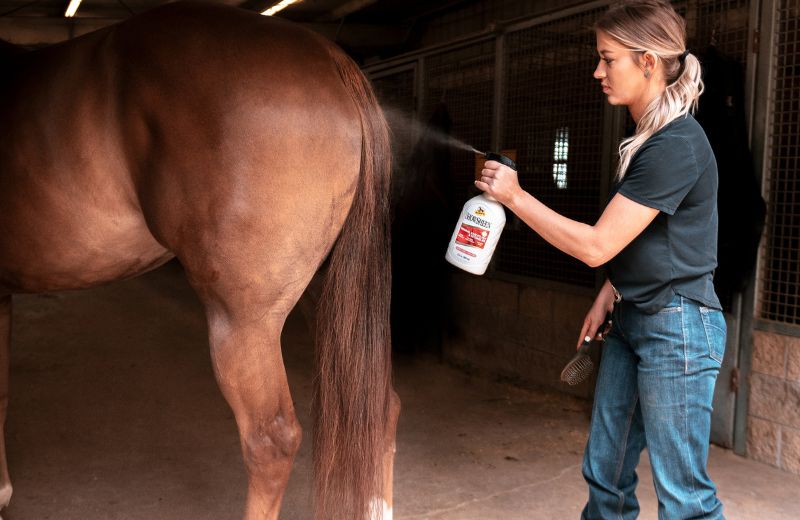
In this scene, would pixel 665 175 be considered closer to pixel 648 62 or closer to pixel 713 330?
pixel 648 62

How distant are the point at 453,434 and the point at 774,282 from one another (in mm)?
1715

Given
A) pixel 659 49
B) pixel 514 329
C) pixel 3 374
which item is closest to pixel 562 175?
pixel 514 329

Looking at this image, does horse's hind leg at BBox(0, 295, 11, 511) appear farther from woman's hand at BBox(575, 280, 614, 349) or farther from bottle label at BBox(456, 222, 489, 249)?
woman's hand at BBox(575, 280, 614, 349)

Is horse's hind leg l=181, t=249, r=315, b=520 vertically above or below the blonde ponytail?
below

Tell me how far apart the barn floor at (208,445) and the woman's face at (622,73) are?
1.70 metres

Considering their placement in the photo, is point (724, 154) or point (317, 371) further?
point (724, 154)

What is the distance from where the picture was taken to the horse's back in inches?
69.8

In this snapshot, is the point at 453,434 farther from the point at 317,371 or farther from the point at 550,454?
the point at 317,371

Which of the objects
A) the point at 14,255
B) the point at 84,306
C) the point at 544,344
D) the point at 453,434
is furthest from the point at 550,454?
the point at 84,306

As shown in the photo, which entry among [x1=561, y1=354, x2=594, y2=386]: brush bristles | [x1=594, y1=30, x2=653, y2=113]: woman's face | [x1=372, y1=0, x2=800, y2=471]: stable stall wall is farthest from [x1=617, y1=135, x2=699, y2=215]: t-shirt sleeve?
[x1=372, y1=0, x2=800, y2=471]: stable stall wall

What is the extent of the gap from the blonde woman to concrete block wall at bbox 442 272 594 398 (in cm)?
245

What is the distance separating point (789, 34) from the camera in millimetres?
3080

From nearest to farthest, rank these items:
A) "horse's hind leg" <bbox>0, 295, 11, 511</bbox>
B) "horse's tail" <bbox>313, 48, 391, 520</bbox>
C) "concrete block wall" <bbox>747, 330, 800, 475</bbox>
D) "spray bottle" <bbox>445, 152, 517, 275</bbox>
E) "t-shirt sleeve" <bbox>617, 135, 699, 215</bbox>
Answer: "t-shirt sleeve" <bbox>617, 135, 699, 215</bbox>, "spray bottle" <bbox>445, 152, 517, 275</bbox>, "horse's tail" <bbox>313, 48, 391, 520</bbox>, "horse's hind leg" <bbox>0, 295, 11, 511</bbox>, "concrete block wall" <bbox>747, 330, 800, 475</bbox>

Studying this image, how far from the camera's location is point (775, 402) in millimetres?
3072
